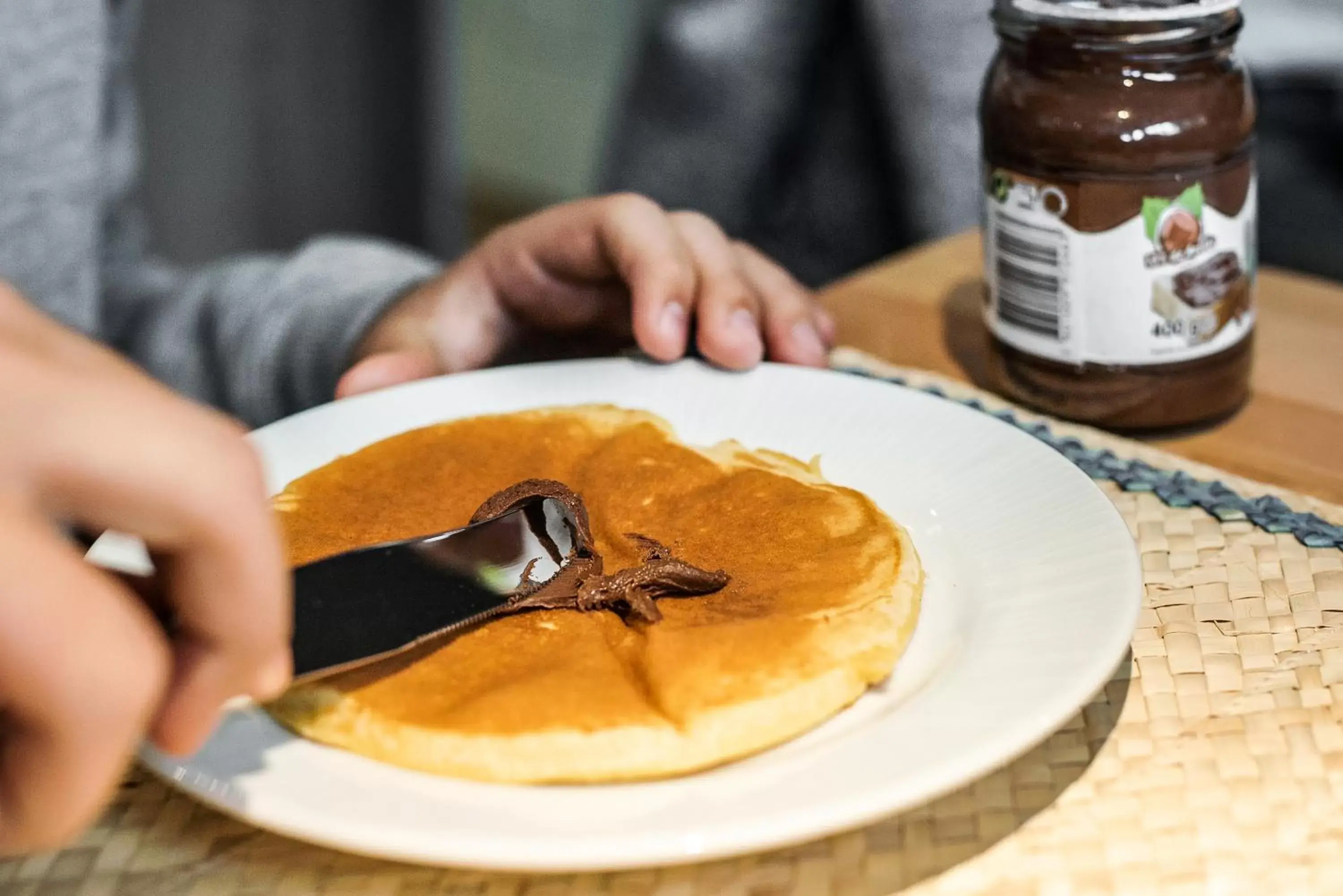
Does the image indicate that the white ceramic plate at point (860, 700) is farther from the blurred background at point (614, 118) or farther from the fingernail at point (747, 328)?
the blurred background at point (614, 118)

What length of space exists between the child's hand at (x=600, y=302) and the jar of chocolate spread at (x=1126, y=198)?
0.76 feet

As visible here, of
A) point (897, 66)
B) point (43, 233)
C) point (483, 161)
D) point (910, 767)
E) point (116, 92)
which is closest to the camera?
point (910, 767)

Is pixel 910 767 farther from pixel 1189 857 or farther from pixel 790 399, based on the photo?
pixel 790 399

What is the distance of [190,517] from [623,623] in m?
0.34

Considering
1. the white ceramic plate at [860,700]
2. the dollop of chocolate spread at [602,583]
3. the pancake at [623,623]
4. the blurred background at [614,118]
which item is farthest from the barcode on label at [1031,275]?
the blurred background at [614,118]

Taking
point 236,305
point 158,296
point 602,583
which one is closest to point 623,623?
point 602,583

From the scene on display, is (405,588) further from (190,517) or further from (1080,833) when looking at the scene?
(1080,833)

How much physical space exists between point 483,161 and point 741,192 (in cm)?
251

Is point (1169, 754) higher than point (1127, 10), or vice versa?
point (1127, 10)

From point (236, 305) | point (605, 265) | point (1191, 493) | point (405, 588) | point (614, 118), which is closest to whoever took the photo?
point (405, 588)

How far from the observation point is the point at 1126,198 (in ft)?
3.34

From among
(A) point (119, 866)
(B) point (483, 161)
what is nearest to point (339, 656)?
(A) point (119, 866)

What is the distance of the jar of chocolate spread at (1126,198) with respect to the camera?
39.9 inches

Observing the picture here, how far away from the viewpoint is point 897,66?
216 centimetres
